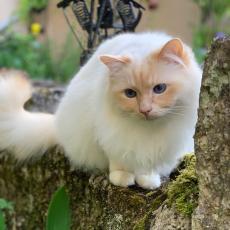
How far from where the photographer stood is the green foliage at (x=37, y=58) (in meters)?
5.30

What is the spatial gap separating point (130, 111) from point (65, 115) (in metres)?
0.47

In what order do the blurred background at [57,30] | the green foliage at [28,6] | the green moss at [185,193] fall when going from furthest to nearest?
the green foliage at [28,6] < the blurred background at [57,30] < the green moss at [185,193]

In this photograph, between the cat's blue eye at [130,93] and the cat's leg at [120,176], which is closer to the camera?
the cat's blue eye at [130,93]

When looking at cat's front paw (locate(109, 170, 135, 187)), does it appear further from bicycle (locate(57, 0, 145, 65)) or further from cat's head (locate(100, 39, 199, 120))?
bicycle (locate(57, 0, 145, 65))

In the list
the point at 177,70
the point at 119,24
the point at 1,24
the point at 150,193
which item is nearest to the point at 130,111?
the point at 177,70

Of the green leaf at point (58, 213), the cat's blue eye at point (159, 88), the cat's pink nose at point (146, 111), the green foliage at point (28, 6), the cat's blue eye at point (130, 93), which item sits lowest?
the green foliage at point (28, 6)

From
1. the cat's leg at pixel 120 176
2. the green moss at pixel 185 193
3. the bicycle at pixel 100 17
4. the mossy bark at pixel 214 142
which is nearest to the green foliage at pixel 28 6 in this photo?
the bicycle at pixel 100 17

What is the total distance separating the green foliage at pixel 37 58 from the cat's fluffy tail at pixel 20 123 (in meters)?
2.71

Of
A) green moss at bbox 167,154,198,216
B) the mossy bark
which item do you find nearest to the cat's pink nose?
green moss at bbox 167,154,198,216

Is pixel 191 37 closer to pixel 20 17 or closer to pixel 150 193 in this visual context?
pixel 20 17

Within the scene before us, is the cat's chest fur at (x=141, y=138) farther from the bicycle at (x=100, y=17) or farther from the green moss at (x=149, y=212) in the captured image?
the bicycle at (x=100, y=17)

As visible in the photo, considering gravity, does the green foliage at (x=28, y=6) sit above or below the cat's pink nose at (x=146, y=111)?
below

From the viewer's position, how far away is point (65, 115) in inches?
91.5

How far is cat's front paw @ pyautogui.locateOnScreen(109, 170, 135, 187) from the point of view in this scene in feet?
7.12
